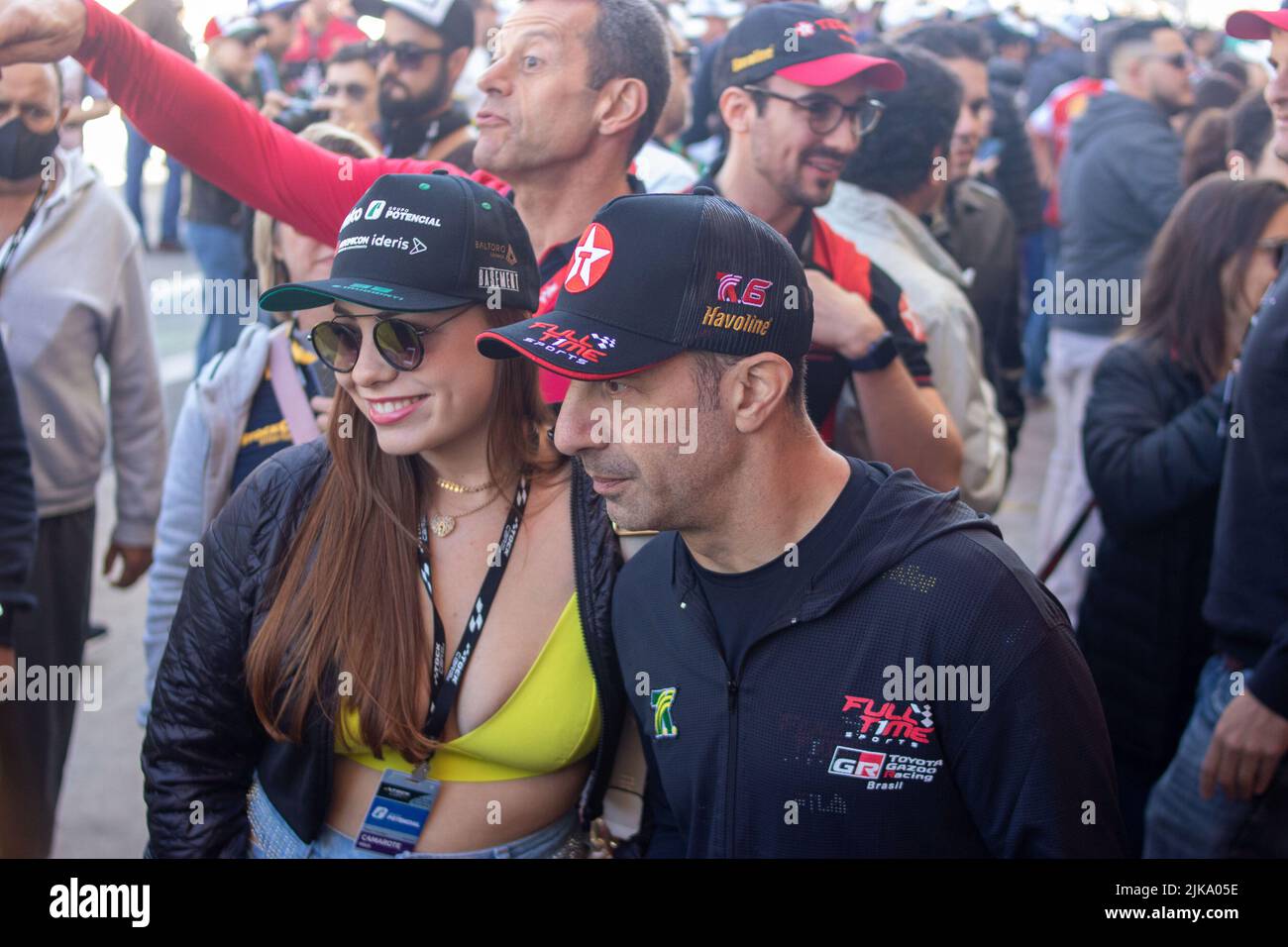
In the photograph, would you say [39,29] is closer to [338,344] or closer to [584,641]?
[338,344]

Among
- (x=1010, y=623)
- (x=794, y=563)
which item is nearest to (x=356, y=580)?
(x=794, y=563)

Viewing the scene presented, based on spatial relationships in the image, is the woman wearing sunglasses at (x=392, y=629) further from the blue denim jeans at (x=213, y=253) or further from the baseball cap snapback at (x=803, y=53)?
the blue denim jeans at (x=213, y=253)

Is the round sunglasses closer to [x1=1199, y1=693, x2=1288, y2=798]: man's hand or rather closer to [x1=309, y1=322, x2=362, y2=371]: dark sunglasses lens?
[x1=309, y1=322, x2=362, y2=371]: dark sunglasses lens

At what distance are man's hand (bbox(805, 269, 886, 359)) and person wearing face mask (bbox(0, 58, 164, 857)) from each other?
1991 millimetres

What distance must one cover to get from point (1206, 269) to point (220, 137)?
8.03ft

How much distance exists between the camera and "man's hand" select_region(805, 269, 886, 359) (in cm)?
261

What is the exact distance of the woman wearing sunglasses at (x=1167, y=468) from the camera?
3.20m

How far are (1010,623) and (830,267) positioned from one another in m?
1.44

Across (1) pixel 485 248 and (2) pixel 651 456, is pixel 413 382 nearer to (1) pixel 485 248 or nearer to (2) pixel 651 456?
(1) pixel 485 248

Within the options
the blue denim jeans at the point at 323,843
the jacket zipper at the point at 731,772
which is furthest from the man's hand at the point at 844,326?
the blue denim jeans at the point at 323,843

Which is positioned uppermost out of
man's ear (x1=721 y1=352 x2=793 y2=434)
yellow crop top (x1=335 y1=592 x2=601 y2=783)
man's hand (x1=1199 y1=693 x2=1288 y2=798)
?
man's ear (x1=721 y1=352 x2=793 y2=434)

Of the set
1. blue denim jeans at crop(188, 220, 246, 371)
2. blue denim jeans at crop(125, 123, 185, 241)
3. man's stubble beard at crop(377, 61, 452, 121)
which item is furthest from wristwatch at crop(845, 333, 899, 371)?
blue denim jeans at crop(125, 123, 185, 241)

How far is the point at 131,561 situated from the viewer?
12.3ft

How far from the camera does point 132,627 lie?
5.60 meters
